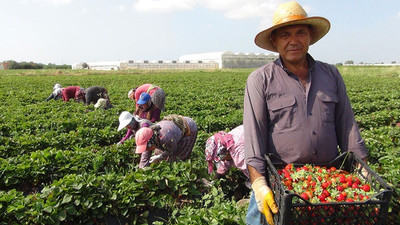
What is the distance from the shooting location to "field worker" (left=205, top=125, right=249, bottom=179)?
348 cm

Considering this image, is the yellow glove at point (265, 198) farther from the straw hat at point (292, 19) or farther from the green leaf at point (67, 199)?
the green leaf at point (67, 199)

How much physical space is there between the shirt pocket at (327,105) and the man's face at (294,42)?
1.04 ft

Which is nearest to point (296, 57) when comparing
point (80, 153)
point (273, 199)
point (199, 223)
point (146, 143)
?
point (273, 199)

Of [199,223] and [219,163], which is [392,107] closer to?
[219,163]

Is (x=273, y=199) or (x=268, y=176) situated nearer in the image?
(x=273, y=199)

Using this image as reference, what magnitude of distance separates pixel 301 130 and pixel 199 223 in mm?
1298

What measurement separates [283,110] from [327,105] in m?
0.33

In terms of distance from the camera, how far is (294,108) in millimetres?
2113

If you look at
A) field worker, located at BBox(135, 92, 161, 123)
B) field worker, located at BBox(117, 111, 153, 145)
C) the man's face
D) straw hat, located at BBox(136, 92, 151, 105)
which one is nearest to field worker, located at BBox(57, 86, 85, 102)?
field worker, located at BBox(135, 92, 161, 123)

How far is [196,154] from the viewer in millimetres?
5125

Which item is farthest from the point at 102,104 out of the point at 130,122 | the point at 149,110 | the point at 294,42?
the point at 294,42

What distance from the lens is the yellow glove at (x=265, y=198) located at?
1.82m

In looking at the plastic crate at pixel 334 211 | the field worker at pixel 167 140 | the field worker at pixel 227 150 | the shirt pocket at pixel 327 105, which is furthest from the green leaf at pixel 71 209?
the shirt pocket at pixel 327 105

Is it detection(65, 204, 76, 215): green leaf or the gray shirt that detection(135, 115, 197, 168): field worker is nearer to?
detection(65, 204, 76, 215): green leaf
